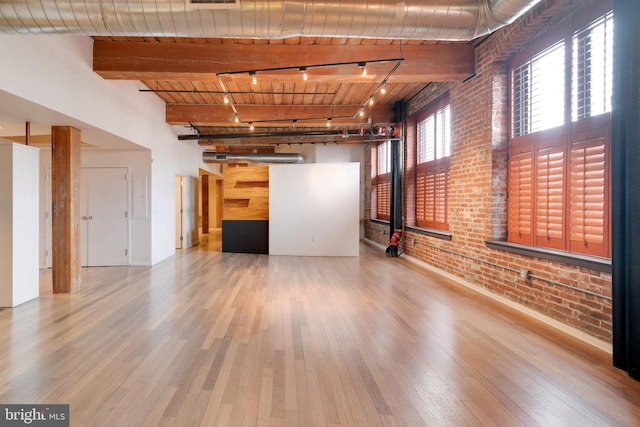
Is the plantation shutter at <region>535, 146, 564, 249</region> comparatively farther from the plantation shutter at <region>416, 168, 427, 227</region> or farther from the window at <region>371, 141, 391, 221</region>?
the window at <region>371, 141, 391, 221</region>

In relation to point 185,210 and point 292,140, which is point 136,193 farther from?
point 292,140

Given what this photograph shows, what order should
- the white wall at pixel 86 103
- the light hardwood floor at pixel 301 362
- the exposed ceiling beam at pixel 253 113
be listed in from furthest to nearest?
the exposed ceiling beam at pixel 253 113
the white wall at pixel 86 103
the light hardwood floor at pixel 301 362

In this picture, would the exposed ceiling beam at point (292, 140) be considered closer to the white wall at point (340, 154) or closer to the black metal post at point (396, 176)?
the black metal post at point (396, 176)

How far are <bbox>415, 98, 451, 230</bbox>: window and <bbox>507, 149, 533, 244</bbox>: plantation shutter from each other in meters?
1.55

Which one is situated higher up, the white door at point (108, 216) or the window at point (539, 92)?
the window at point (539, 92)

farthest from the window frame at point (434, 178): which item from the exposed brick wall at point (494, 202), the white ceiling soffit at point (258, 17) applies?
the white ceiling soffit at point (258, 17)

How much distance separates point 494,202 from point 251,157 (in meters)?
7.74

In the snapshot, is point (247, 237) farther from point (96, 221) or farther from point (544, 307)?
point (544, 307)

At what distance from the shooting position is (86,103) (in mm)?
4605

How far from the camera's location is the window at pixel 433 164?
607cm

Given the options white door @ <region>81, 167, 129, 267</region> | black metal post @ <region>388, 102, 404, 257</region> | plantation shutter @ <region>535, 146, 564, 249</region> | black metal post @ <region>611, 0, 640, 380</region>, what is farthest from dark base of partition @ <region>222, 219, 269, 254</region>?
black metal post @ <region>611, 0, 640, 380</region>

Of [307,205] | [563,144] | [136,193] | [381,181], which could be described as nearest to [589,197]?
[563,144]

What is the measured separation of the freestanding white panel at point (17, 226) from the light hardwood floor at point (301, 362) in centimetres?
26

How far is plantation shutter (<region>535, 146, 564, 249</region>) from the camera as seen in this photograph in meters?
3.60
